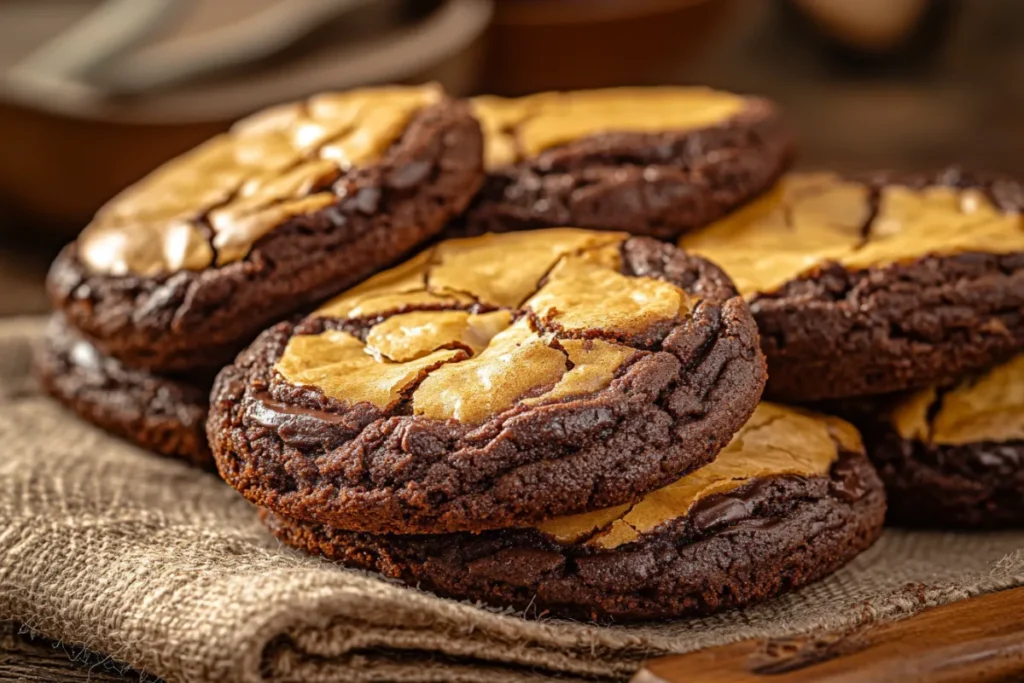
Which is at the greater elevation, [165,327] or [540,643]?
[165,327]

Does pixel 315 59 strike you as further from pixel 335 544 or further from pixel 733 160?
pixel 335 544

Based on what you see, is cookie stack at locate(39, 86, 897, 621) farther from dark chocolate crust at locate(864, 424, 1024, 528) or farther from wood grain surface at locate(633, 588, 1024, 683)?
wood grain surface at locate(633, 588, 1024, 683)

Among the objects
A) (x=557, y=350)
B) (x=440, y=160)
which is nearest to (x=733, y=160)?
(x=440, y=160)

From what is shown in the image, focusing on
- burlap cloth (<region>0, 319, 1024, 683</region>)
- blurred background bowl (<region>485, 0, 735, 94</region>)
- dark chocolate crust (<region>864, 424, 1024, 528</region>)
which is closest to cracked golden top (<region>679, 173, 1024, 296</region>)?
dark chocolate crust (<region>864, 424, 1024, 528</region>)

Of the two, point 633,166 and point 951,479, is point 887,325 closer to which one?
point 951,479

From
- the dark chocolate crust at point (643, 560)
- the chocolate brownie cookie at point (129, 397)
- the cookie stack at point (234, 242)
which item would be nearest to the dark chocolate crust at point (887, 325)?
the dark chocolate crust at point (643, 560)

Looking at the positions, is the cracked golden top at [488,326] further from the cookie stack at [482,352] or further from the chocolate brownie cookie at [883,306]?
the chocolate brownie cookie at [883,306]
